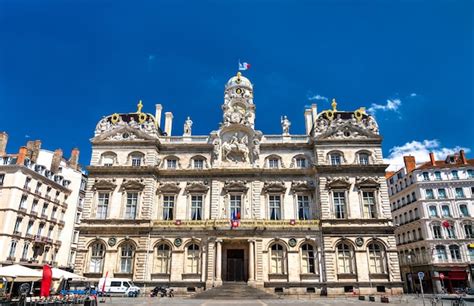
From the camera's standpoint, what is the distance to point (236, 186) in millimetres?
37719

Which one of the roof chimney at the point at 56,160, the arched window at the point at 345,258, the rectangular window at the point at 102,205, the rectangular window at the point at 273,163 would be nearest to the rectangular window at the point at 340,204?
the arched window at the point at 345,258

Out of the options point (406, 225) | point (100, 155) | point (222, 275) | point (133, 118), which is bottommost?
point (222, 275)

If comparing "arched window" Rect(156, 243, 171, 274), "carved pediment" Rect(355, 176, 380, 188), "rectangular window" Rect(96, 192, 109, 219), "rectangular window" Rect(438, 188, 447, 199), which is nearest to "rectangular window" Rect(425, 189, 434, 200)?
"rectangular window" Rect(438, 188, 447, 199)

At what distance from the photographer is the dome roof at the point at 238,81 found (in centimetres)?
4359

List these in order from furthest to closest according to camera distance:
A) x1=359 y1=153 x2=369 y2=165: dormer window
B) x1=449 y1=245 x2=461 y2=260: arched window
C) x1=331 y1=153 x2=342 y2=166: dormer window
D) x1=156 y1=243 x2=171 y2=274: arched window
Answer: x1=449 y1=245 x2=461 y2=260: arched window
x1=331 y1=153 x2=342 y2=166: dormer window
x1=359 y1=153 x2=369 y2=165: dormer window
x1=156 y1=243 x2=171 y2=274: arched window

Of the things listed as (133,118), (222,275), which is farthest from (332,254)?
(133,118)

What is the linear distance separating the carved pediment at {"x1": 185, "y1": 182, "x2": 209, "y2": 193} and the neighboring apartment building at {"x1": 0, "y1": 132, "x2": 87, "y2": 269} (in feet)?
73.3

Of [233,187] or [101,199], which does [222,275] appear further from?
[101,199]

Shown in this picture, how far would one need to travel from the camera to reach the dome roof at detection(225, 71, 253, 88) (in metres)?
43.6

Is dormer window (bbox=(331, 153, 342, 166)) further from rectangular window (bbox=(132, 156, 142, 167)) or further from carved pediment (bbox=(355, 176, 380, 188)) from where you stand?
rectangular window (bbox=(132, 156, 142, 167))

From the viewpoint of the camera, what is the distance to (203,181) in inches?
1512

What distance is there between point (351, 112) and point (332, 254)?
16.9 meters

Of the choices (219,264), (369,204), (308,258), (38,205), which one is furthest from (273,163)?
(38,205)

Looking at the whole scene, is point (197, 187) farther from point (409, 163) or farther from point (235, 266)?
point (409, 163)
